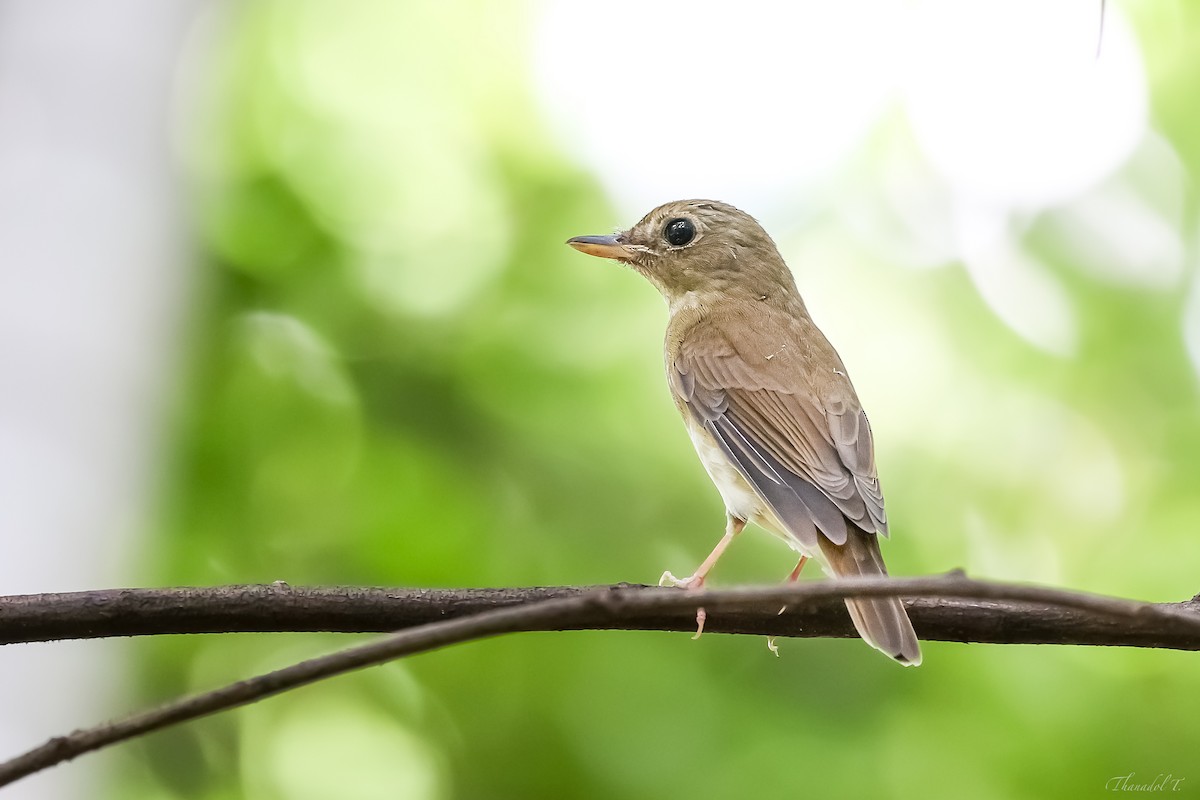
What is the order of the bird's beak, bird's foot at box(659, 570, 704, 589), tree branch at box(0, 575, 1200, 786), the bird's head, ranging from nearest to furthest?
1. tree branch at box(0, 575, 1200, 786)
2. bird's foot at box(659, 570, 704, 589)
3. the bird's beak
4. the bird's head

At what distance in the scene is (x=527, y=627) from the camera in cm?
172

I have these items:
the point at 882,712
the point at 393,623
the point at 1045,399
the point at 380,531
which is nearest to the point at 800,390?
the point at 882,712

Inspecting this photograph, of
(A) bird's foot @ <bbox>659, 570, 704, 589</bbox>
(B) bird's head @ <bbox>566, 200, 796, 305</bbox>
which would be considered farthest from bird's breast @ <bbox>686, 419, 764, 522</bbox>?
(B) bird's head @ <bbox>566, 200, 796, 305</bbox>

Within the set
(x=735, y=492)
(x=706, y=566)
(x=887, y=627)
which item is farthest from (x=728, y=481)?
(x=887, y=627)

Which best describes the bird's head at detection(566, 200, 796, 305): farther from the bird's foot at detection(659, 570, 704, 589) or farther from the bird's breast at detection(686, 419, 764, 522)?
the bird's foot at detection(659, 570, 704, 589)

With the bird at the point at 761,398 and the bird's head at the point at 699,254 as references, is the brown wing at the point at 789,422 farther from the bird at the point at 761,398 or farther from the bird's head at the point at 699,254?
the bird's head at the point at 699,254

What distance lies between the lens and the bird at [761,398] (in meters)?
3.92

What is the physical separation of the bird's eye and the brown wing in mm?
613

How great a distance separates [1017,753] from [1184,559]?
1.67 m

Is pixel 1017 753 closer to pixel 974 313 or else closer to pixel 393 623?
pixel 974 313

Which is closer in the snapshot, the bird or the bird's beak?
the bird

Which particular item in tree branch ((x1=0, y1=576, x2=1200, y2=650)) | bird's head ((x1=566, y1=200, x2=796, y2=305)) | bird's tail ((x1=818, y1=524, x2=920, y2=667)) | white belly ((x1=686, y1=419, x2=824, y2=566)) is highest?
bird's head ((x1=566, y1=200, x2=796, y2=305))

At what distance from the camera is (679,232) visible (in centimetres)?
560

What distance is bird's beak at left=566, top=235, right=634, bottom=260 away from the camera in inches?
205
